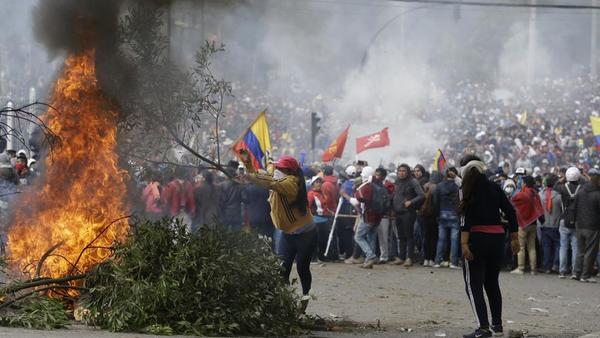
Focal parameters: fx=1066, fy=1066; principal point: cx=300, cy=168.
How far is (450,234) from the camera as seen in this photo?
1747cm

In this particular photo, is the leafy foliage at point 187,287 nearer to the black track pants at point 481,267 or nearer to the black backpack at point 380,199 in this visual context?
the black track pants at point 481,267

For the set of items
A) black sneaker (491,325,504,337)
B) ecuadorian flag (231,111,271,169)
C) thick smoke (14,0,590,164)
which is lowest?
black sneaker (491,325,504,337)

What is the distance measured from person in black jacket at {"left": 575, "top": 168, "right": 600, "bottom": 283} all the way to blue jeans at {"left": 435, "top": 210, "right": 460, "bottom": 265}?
2.09 meters

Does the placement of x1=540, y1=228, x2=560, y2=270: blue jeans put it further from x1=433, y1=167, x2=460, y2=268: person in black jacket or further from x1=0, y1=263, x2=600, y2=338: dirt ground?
x1=433, y1=167, x2=460, y2=268: person in black jacket

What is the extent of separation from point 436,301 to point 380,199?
179 inches

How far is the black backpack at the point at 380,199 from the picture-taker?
55.9 feet

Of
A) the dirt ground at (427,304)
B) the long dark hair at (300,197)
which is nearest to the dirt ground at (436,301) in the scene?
the dirt ground at (427,304)

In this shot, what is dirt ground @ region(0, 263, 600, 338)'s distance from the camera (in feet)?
32.8

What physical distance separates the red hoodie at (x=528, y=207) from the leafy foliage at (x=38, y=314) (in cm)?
→ 955

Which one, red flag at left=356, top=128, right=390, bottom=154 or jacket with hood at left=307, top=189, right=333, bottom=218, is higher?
red flag at left=356, top=128, right=390, bottom=154

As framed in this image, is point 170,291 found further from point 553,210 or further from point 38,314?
point 553,210

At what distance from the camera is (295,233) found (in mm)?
10359

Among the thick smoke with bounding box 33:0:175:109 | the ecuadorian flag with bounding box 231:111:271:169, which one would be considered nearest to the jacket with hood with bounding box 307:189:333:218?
the ecuadorian flag with bounding box 231:111:271:169

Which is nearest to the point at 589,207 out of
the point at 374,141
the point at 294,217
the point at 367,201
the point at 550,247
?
the point at 550,247
